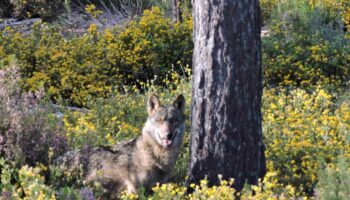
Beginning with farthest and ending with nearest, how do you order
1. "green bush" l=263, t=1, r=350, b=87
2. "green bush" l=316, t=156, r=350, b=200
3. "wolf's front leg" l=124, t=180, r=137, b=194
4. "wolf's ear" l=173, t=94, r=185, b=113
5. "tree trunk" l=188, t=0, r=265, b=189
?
"green bush" l=263, t=1, r=350, b=87, "wolf's ear" l=173, t=94, r=185, b=113, "wolf's front leg" l=124, t=180, r=137, b=194, "tree trunk" l=188, t=0, r=265, b=189, "green bush" l=316, t=156, r=350, b=200

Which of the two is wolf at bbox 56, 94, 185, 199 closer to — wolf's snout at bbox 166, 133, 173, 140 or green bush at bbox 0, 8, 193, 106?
wolf's snout at bbox 166, 133, 173, 140

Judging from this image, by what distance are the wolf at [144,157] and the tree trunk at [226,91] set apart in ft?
0.76

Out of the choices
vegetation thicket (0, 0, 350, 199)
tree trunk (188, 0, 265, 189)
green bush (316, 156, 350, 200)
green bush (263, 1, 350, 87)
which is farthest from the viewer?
green bush (263, 1, 350, 87)

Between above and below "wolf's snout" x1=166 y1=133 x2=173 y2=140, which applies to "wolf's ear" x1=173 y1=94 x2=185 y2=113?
above

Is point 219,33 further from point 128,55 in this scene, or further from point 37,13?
point 37,13

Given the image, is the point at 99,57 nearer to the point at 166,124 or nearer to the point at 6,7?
the point at 166,124

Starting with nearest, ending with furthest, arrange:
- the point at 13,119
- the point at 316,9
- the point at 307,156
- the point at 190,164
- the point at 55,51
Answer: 1. the point at 13,119
2. the point at 190,164
3. the point at 307,156
4. the point at 55,51
5. the point at 316,9

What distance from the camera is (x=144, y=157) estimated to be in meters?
6.60

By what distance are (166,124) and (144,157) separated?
37cm

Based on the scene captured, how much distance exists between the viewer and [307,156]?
23.0ft

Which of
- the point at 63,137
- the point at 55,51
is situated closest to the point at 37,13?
the point at 55,51

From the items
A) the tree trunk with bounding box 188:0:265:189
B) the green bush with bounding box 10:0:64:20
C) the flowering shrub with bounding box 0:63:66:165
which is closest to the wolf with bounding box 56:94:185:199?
the tree trunk with bounding box 188:0:265:189

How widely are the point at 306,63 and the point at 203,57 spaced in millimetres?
5193

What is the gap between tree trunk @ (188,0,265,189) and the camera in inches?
244
